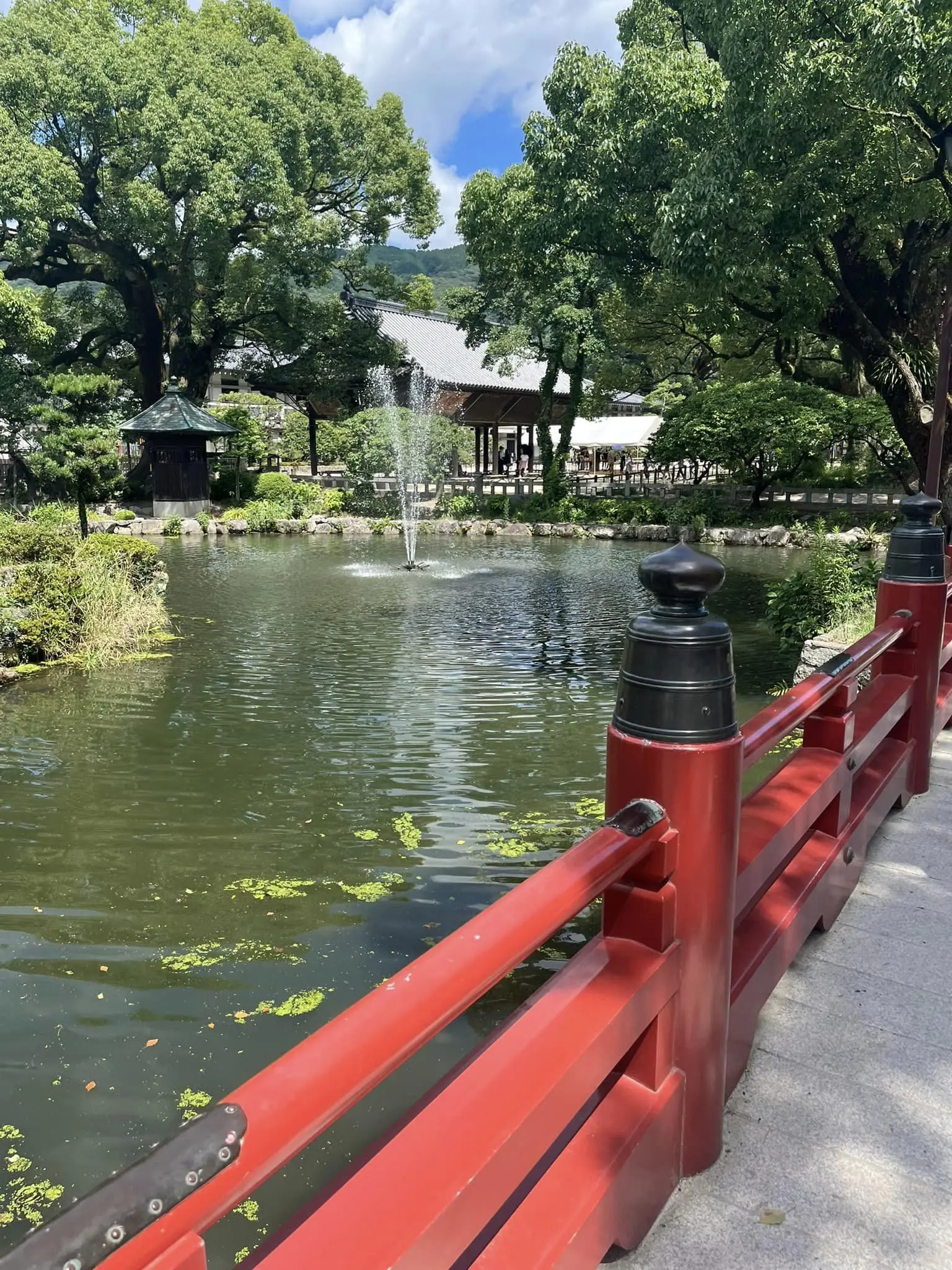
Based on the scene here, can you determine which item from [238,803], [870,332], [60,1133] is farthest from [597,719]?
[870,332]

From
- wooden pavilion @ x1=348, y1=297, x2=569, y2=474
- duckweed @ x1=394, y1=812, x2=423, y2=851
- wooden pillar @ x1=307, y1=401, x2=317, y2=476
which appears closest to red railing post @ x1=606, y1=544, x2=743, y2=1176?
duckweed @ x1=394, y1=812, x2=423, y2=851

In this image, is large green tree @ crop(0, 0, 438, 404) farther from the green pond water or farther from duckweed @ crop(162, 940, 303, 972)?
duckweed @ crop(162, 940, 303, 972)

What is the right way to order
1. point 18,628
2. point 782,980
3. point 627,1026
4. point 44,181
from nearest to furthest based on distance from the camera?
point 627,1026 → point 782,980 → point 18,628 → point 44,181

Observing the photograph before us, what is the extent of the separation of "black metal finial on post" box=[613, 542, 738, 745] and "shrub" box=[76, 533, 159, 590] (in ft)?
32.2

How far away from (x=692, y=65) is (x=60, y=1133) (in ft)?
40.8

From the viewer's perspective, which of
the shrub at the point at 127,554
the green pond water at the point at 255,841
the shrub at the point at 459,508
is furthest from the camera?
the shrub at the point at 459,508

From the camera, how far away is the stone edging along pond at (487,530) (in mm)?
22844

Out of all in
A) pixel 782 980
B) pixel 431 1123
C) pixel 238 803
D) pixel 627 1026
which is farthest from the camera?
pixel 238 803

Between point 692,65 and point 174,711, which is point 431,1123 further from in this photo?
point 692,65

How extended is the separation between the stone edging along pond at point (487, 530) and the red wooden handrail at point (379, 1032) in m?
21.9

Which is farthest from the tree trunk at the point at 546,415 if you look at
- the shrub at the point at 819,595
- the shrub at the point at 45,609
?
the shrub at the point at 45,609

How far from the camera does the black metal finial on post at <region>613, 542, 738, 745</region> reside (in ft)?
5.82

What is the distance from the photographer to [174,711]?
25.6ft

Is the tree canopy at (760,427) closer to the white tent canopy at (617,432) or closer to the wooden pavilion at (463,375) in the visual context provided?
the white tent canopy at (617,432)
